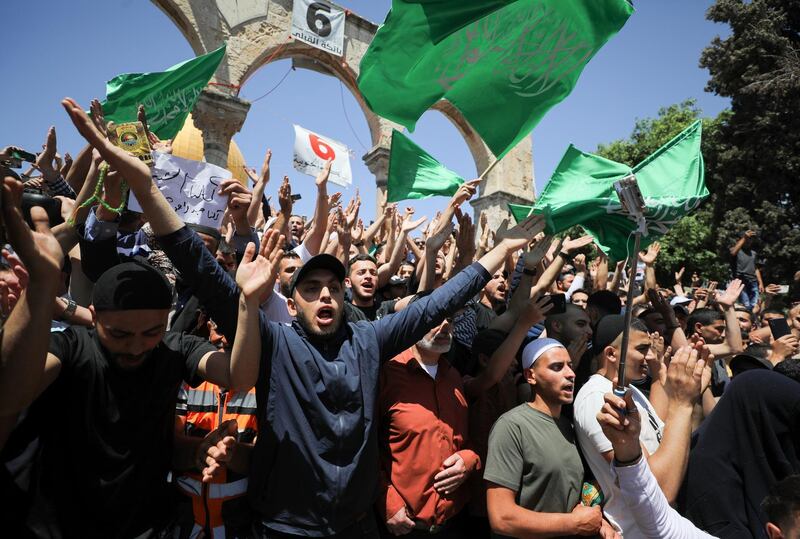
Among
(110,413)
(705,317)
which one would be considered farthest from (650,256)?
(110,413)

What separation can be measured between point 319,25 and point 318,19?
0.15 metres

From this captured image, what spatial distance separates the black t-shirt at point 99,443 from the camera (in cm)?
190

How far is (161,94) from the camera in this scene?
16.0ft

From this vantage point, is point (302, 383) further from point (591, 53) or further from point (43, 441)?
Answer: point (591, 53)

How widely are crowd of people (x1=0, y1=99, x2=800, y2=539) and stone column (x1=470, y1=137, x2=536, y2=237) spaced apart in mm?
13157

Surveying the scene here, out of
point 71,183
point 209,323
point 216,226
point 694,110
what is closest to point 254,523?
point 209,323

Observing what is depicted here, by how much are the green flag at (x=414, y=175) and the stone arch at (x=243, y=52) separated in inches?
247

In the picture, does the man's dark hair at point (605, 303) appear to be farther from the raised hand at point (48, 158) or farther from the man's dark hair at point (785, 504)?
the raised hand at point (48, 158)

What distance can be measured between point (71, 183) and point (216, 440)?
2589mm

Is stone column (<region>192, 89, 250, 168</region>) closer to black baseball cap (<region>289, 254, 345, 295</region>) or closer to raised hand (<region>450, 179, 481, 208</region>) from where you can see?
raised hand (<region>450, 179, 481, 208</region>)

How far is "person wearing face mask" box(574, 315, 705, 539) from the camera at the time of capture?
90.6 inches

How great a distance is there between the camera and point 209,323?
312 cm

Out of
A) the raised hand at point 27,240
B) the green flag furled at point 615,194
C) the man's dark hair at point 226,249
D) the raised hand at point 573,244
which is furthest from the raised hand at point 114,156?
the raised hand at point 573,244

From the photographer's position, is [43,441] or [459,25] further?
[459,25]
